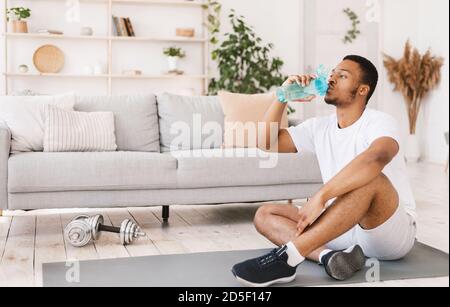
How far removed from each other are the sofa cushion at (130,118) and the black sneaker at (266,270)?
1.82 meters

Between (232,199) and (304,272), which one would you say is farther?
(232,199)

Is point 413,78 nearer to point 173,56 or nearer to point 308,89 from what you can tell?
point 173,56

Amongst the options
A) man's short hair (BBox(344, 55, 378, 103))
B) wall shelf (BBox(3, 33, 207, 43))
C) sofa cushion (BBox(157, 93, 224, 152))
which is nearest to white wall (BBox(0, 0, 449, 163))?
wall shelf (BBox(3, 33, 207, 43))

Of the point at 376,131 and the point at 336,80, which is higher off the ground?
the point at 336,80

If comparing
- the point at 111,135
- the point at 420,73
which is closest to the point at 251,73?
the point at 420,73

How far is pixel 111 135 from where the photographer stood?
343 centimetres

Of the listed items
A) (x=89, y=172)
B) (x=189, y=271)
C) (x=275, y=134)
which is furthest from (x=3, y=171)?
(x=275, y=134)

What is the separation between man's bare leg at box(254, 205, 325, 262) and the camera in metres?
2.31

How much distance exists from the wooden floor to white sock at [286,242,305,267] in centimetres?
31

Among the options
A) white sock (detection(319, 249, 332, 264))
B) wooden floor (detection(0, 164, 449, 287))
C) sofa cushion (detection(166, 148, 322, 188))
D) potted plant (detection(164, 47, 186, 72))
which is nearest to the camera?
white sock (detection(319, 249, 332, 264))

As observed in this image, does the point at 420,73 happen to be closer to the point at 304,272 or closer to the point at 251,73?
the point at 251,73

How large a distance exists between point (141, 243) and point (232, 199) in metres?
0.65

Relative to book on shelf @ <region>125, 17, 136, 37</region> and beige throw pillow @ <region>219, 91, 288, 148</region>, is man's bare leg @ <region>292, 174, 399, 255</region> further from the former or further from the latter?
book on shelf @ <region>125, 17, 136, 37</region>

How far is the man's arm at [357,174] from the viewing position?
1.83 m
